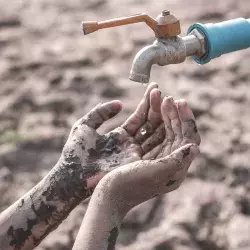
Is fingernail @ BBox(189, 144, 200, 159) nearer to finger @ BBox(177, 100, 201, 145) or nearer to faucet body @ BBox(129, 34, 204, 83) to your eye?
finger @ BBox(177, 100, 201, 145)

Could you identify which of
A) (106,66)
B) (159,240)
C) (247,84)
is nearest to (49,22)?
(106,66)

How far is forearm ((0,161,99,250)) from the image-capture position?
2.12 meters

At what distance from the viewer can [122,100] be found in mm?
3834

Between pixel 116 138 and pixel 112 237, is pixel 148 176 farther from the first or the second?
pixel 116 138

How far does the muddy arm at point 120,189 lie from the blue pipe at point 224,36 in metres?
0.32

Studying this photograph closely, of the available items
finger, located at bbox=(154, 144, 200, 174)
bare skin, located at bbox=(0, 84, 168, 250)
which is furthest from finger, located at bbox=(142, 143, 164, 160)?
finger, located at bbox=(154, 144, 200, 174)

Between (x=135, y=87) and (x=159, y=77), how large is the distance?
202 mm

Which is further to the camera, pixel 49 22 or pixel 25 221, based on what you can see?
pixel 49 22

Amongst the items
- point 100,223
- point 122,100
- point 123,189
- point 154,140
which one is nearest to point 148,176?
point 123,189

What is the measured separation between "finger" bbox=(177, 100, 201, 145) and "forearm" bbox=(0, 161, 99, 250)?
369 millimetres

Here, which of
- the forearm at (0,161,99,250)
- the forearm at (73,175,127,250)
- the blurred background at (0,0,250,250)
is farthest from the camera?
the blurred background at (0,0,250,250)

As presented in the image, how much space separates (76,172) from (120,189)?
0.91 ft

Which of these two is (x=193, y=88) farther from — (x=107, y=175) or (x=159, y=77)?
(x=107, y=175)

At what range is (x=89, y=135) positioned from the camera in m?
2.21
